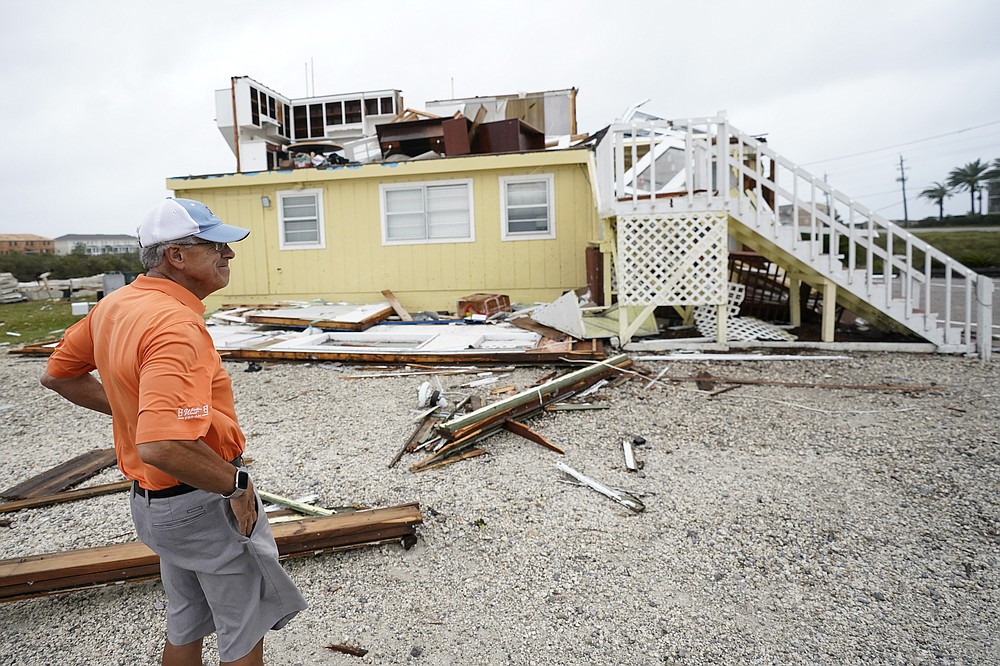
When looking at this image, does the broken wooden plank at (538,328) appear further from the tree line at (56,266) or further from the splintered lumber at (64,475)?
the tree line at (56,266)

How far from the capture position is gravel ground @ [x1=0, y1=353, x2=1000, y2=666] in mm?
2588

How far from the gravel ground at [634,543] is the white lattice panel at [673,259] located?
252 centimetres

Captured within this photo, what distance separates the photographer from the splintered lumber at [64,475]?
14.0 ft

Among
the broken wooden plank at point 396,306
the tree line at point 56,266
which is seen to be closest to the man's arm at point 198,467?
the broken wooden plank at point 396,306

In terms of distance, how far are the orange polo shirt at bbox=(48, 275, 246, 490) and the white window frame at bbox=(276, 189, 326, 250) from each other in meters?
10.7

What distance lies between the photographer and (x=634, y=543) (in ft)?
11.0

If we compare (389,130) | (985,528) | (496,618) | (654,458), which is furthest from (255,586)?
(389,130)

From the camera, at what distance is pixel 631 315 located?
9.12 metres

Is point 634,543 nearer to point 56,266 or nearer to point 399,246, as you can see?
point 399,246

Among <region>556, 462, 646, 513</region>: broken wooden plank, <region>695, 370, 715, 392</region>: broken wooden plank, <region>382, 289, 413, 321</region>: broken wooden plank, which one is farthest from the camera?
<region>382, 289, 413, 321</region>: broken wooden plank

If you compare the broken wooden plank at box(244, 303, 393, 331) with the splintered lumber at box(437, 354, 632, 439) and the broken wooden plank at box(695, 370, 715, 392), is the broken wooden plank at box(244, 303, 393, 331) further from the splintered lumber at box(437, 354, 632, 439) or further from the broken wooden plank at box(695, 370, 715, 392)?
the broken wooden plank at box(695, 370, 715, 392)

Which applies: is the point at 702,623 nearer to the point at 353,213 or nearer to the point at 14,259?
the point at 353,213

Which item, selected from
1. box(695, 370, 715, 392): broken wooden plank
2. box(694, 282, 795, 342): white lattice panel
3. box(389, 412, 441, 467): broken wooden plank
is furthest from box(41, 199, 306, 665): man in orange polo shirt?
box(694, 282, 795, 342): white lattice panel

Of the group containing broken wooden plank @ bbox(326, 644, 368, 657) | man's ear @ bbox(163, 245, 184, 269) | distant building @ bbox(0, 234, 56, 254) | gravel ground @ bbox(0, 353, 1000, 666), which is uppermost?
distant building @ bbox(0, 234, 56, 254)
